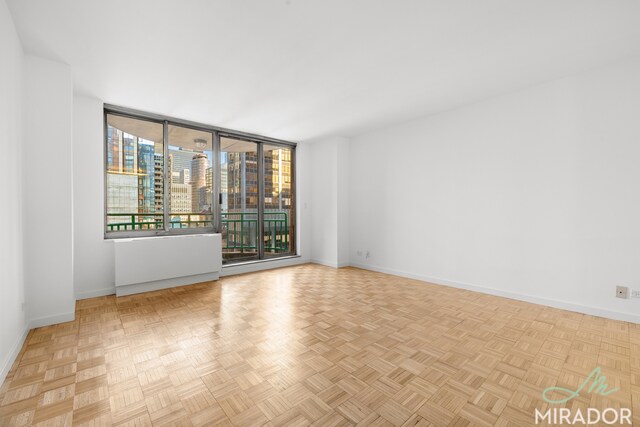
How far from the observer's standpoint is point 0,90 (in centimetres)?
189

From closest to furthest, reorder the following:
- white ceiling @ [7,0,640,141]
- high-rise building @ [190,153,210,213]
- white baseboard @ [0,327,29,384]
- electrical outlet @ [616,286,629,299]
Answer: white baseboard @ [0,327,29,384] → white ceiling @ [7,0,640,141] → electrical outlet @ [616,286,629,299] → high-rise building @ [190,153,210,213]

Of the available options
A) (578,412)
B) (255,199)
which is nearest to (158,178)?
(255,199)

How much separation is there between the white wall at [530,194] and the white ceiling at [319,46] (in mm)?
380

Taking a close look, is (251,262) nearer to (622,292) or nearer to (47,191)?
(47,191)

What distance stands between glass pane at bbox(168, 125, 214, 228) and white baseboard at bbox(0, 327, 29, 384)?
2.26m

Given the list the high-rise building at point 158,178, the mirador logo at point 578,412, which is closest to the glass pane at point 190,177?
the high-rise building at point 158,178

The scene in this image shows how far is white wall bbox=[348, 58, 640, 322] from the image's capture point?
2814 millimetres

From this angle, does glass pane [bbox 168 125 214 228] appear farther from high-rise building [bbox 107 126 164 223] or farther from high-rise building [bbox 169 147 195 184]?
high-rise building [bbox 107 126 164 223]

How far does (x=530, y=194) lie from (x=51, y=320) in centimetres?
533

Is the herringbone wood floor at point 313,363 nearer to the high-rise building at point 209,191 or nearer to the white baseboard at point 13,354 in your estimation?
the white baseboard at point 13,354

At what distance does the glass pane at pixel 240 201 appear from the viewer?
17.0 ft

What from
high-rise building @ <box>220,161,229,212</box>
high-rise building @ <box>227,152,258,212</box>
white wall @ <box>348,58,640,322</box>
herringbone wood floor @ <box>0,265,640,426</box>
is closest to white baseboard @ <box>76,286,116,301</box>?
herringbone wood floor @ <box>0,265,640,426</box>

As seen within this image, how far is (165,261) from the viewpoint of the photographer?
4.02 metres

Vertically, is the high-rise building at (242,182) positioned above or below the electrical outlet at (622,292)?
above
